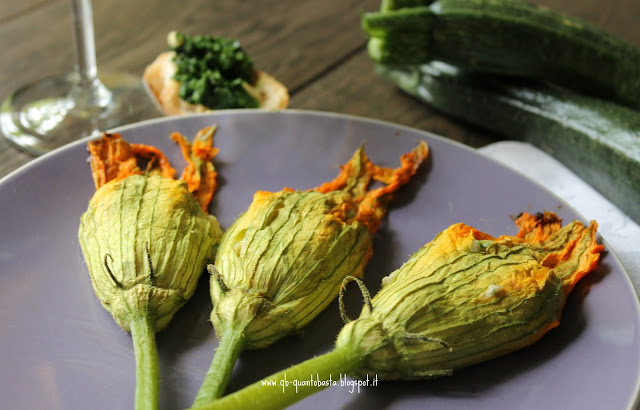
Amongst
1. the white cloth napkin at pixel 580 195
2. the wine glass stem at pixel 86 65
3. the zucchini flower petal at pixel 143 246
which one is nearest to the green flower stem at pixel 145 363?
the zucchini flower petal at pixel 143 246

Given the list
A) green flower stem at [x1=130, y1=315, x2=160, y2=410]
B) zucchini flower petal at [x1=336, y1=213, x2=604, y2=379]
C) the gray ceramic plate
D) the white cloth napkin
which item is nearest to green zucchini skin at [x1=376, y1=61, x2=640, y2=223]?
the white cloth napkin

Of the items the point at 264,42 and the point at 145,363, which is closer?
the point at 145,363

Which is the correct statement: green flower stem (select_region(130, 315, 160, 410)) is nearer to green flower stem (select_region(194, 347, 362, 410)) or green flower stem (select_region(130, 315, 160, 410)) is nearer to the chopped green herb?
green flower stem (select_region(194, 347, 362, 410))

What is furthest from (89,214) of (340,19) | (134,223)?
(340,19)

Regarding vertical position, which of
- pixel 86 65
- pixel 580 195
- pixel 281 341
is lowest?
pixel 580 195

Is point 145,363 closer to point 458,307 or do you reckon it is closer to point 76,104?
point 458,307

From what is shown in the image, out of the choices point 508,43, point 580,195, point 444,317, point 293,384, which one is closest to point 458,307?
point 444,317

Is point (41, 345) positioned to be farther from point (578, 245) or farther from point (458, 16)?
point (458, 16)

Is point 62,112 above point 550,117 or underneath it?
above
